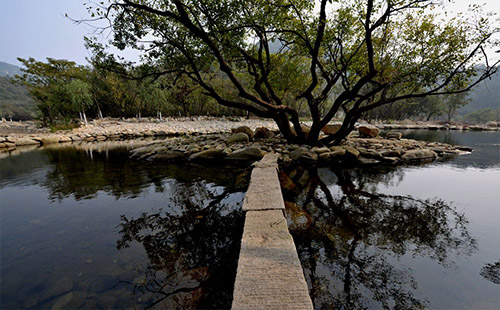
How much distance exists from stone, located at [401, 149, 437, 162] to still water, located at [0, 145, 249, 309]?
958cm

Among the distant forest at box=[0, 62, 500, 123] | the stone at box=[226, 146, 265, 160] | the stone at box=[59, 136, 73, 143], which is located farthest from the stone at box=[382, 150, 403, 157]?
the stone at box=[59, 136, 73, 143]

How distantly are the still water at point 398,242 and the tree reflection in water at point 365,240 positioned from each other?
0.05 ft

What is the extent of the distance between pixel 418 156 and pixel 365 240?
415 inches

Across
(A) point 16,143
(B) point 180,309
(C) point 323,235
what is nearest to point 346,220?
(C) point 323,235

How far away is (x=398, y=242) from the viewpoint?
390cm

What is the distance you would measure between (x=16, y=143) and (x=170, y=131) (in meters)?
13.9

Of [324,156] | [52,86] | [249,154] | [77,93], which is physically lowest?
[324,156]

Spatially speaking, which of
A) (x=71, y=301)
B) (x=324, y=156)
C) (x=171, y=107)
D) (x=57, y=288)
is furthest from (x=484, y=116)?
(x=57, y=288)

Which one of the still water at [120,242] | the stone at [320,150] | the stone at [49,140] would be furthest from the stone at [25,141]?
the stone at [320,150]

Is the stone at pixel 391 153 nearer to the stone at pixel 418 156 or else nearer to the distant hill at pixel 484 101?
the stone at pixel 418 156

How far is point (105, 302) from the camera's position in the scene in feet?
8.79

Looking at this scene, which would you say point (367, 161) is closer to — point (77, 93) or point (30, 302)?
point (30, 302)

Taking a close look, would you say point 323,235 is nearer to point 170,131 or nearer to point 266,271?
point 266,271

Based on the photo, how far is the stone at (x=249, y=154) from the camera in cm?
1047
